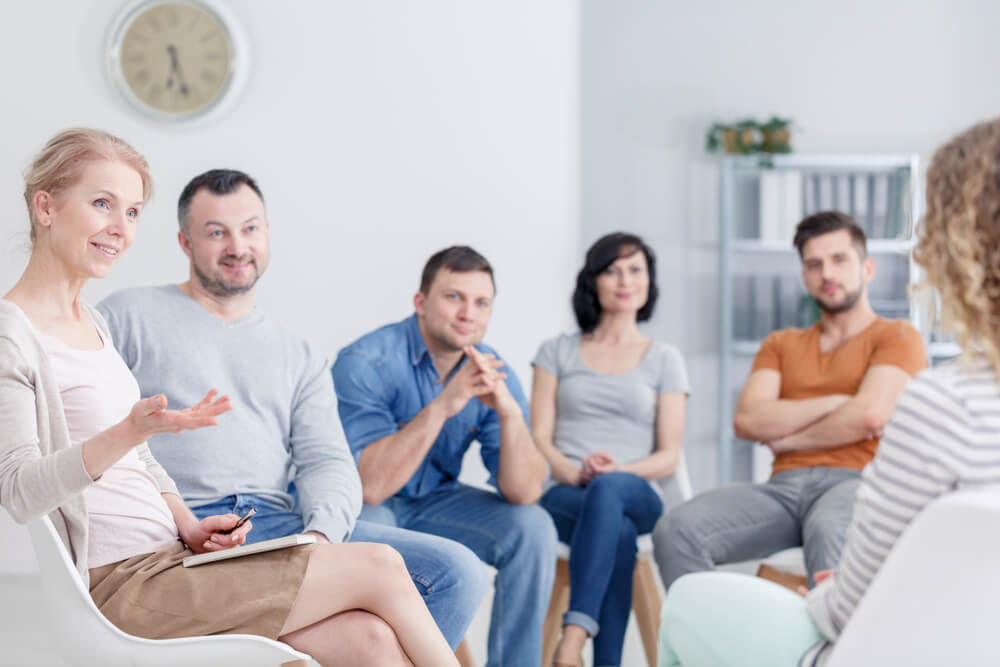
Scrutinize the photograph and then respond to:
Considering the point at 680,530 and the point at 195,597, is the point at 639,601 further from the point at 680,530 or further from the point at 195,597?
the point at 195,597

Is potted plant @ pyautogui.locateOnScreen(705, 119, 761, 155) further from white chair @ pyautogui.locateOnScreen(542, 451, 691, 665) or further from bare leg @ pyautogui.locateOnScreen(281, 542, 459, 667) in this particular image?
bare leg @ pyautogui.locateOnScreen(281, 542, 459, 667)

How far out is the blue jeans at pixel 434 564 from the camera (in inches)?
69.1

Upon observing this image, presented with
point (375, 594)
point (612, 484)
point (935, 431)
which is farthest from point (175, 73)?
point (935, 431)

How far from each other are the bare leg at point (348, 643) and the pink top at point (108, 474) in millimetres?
278

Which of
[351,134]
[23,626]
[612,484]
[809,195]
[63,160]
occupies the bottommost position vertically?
[23,626]

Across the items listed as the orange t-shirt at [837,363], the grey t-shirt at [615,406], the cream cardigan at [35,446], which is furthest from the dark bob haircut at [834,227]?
the cream cardigan at [35,446]

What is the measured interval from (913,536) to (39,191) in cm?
132

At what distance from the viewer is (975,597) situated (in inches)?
36.8

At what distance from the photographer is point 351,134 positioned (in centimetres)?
333

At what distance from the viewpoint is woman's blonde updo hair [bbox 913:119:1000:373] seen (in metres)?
0.99

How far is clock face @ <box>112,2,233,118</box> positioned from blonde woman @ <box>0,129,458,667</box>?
6.40ft

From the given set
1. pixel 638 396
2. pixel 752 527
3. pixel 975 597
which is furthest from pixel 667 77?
pixel 975 597

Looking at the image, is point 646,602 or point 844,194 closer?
point 646,602

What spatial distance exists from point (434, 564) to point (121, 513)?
0.59 meters
